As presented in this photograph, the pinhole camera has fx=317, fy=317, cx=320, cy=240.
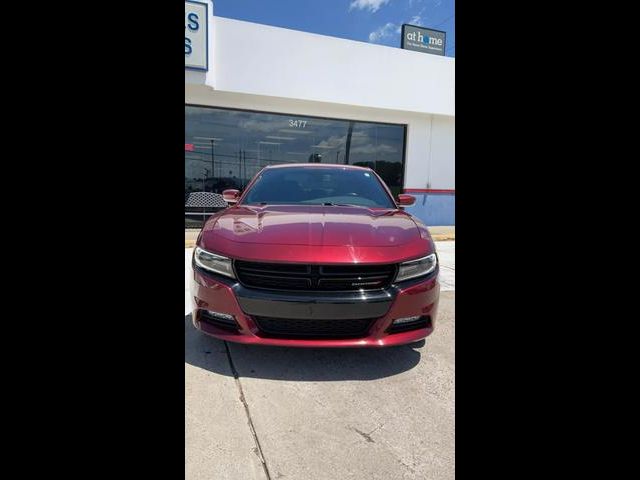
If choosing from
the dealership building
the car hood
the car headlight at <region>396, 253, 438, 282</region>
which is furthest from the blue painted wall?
the car headlight at <region>396, 253, 438, 282</region>

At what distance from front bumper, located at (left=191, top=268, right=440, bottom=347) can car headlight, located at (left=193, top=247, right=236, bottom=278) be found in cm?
4

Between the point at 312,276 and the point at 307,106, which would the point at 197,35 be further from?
the point at 312,276

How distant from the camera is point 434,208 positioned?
11070 millimetres

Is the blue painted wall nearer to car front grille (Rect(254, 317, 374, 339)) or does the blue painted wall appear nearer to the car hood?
the car hood

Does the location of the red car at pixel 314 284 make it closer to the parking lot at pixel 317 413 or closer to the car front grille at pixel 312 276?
the car front grille at pixel 312 276

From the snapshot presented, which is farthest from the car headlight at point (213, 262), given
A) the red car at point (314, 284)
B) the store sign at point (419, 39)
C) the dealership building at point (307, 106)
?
the store sign at point (419, 39)

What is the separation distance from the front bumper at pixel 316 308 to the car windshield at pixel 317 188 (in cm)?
114

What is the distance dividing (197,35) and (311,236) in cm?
761
